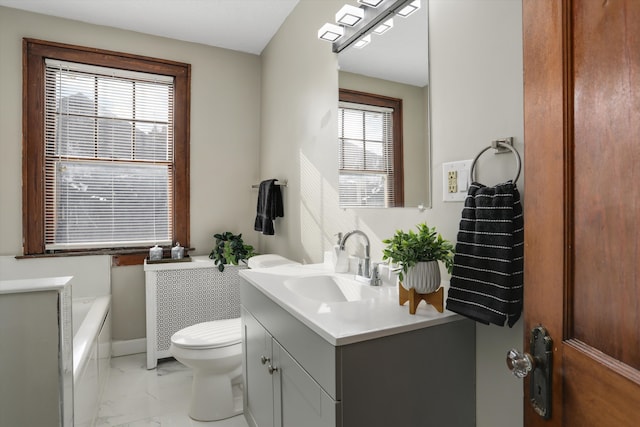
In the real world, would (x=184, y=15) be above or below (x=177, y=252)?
above

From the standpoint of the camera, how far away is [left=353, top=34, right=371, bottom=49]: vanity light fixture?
174 centimetres

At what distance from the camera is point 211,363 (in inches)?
78.8

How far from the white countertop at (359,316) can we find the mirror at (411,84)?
1.45ft

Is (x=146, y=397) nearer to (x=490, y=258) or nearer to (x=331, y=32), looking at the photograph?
(x=490, y=258)

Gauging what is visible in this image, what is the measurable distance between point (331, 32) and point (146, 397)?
7.99ft

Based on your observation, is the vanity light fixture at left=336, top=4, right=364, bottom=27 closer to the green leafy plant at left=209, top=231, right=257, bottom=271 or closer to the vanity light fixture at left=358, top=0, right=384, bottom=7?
the vanity light fixture at left=358, top=0, right=384, bottom=7

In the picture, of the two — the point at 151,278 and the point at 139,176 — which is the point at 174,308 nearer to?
the point at 151,278

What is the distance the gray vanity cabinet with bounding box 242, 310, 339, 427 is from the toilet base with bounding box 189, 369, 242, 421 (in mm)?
248

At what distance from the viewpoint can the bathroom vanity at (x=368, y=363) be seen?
3.14 feet

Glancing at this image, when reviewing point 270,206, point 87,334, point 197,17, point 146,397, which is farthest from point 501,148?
point 197,17

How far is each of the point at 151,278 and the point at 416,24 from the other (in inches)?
95.3

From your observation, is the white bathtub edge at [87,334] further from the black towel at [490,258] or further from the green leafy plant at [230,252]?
the black towel at [490,258]

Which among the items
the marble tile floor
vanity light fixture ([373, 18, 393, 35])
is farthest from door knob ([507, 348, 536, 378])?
the marble tile floor

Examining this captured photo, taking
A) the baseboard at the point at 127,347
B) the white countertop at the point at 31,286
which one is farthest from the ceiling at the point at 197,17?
the baseboard at the point at 127,347
